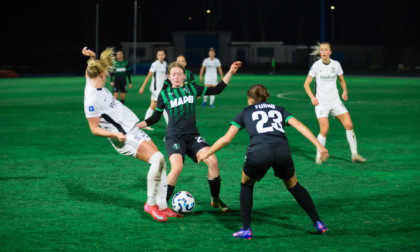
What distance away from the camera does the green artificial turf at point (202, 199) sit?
6.37 metres

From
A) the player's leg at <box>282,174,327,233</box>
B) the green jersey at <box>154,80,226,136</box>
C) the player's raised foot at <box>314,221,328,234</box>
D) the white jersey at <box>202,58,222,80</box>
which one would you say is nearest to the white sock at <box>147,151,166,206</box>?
the green jersey at <box>154,80,226,136</box>

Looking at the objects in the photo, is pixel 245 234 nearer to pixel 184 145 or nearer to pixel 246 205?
pixel 246 205

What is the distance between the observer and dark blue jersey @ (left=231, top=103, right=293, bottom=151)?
628 centimetres

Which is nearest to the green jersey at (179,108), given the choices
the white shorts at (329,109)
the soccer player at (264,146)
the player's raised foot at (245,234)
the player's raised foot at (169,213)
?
the player's raised foot at (169,213)

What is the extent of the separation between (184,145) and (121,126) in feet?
2.92

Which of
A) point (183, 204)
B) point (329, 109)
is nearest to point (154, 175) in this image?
point (183, 204)

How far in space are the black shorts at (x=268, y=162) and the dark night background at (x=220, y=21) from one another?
67.0 m

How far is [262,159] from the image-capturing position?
6.23 meters

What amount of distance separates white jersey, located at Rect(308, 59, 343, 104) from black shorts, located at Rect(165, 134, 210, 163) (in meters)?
4.21

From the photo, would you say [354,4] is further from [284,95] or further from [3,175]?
[3,175]

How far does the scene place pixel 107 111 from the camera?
7.07m

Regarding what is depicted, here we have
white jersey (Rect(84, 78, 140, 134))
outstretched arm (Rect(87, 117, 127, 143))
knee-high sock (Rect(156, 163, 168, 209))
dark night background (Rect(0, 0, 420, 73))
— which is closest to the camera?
outstretched arm (Rect(87, 117, 127, 143))

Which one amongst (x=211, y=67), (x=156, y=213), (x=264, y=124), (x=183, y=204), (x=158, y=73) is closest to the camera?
(x=264, y=124)

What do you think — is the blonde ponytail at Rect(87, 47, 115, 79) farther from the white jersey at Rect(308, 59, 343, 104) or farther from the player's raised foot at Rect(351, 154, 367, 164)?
the player's raised foot at Rect(351, 154, 367, 164)
